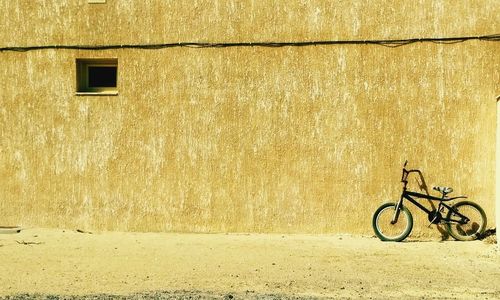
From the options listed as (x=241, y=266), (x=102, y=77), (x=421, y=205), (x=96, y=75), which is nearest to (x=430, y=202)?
(x=421, y=205)

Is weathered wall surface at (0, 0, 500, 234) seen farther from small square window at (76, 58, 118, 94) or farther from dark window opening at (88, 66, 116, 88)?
dark window opening at (88, 66, 116, 88)

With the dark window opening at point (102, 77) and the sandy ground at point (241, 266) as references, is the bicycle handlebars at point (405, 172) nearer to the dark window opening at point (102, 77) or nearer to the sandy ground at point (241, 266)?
the sandy ground at point (241, 266)

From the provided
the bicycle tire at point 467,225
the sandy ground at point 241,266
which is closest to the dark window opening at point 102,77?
the sandy ground at point 241,266

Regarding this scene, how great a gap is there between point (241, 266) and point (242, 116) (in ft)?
9.72

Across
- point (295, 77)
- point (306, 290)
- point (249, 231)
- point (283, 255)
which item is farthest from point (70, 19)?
point (306, 290)

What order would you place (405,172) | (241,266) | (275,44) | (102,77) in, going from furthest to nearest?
(102,77) < (275,44) < (405,172) < (241,266)

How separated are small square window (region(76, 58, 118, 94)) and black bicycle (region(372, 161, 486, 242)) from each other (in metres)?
4.56

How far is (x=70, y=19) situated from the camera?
10.4 m

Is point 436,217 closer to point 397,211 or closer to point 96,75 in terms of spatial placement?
point 397,211

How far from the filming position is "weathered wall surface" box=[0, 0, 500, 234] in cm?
978

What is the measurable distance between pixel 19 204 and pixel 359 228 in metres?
5.23

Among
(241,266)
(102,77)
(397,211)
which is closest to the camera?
(241,266)

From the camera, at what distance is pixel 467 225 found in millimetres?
9711

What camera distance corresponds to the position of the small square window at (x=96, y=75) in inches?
413
